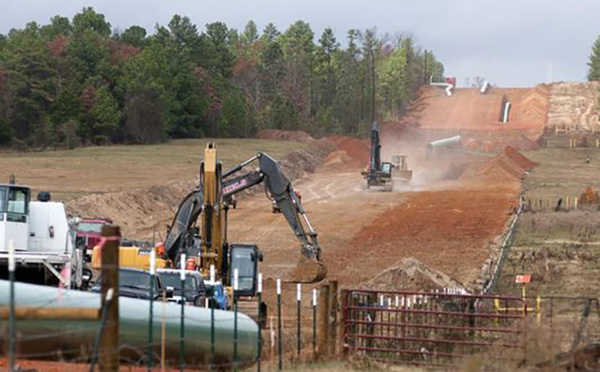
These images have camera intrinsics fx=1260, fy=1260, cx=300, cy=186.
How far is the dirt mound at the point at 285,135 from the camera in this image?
128 m

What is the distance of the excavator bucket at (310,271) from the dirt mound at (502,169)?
52845mm

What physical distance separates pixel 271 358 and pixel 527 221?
3716 centimetres

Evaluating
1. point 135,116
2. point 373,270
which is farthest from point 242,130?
point 373,270

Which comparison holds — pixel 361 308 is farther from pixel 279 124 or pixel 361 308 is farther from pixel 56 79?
pixel 279 124

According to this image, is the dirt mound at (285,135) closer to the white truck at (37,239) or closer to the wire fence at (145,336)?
the white truck at (37,239)

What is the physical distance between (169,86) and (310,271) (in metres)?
85.6

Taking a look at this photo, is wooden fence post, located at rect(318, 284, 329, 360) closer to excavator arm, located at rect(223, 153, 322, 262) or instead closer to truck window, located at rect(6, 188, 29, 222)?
truck window, located at rect(6, 188, 29, 222)

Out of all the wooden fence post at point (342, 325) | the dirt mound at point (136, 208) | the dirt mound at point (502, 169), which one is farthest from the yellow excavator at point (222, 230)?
the dirt mound at point (502, 169)

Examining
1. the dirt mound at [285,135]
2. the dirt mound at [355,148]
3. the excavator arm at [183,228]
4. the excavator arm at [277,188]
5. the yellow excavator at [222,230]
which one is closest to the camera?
the yellow excavator at [222,230]

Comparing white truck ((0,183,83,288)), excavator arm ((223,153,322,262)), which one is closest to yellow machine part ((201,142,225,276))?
excavator arm ((223,153,322,262))

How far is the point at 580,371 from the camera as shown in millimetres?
18406

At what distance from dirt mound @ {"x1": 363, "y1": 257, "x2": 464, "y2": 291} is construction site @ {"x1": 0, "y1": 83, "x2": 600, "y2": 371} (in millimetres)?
62

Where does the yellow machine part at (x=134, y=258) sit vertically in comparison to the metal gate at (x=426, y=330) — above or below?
above

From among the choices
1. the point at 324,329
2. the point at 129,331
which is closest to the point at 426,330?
the point at 324,329
